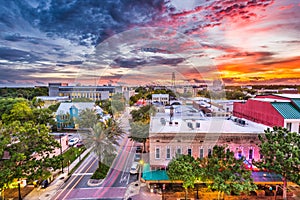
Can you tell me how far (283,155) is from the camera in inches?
534

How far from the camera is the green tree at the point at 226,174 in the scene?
1309 centimetres

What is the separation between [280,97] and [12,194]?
31.8 m

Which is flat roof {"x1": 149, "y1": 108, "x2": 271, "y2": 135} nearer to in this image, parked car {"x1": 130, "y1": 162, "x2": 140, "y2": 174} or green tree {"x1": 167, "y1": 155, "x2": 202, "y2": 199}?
green tree {"x1": 167, "y1": 155, "x2": 202, "y2": 199}

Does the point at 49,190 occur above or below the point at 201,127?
below

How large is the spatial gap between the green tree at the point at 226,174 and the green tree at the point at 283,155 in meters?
2.31

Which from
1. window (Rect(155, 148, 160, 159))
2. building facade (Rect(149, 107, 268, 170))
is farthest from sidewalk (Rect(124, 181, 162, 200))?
window (Rect(155, 148, 160, 159))

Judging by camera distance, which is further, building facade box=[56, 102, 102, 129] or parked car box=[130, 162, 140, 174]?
building facade box=[56, 102, 102, 129]

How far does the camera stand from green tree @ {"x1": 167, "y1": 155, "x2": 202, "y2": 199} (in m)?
14.4

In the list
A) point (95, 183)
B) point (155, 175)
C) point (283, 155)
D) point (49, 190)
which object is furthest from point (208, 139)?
point (49, 190)

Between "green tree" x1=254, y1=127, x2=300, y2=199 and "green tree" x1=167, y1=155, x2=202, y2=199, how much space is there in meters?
5.52

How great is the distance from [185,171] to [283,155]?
7.74 metres

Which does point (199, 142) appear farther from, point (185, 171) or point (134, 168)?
point (134, 168)

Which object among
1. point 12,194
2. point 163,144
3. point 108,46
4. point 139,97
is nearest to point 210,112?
point 163,144

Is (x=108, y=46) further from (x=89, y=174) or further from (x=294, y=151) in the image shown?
(x=294, y=151)
